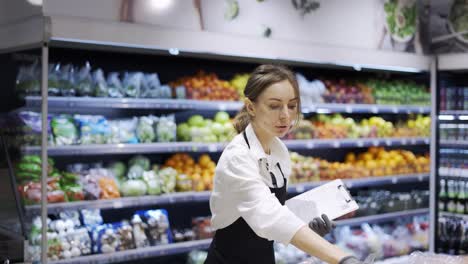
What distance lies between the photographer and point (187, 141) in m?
4.81

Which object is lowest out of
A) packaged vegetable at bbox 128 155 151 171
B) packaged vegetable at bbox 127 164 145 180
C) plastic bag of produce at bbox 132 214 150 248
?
plastic bag of produce at bbox 132 214 150 248

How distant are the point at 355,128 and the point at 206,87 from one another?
1.87 meters

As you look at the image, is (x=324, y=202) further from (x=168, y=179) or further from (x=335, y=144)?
(x=335, y=144)

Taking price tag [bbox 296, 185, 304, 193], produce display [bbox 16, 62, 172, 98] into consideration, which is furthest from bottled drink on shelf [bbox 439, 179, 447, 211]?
produce display [bbox 16, 62, 172, 98]

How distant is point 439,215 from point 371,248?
897 millimetres

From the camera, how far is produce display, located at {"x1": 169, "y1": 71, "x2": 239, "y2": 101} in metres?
4.79

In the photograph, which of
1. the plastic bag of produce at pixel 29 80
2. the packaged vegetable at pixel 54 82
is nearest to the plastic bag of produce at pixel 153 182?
the packaged vegetable at pixel 54 82

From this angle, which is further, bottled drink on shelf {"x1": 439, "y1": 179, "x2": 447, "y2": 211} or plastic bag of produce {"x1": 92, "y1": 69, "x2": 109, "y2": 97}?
bottled drink on shelf {"x1": 439, "y1": 179, "x2": 447, "y2": 211}

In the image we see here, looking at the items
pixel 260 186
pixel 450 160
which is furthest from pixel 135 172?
pixel 450 160

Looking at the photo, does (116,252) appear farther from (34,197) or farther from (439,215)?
(439,215)

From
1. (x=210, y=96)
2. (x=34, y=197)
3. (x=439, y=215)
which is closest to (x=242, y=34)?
(x=210, y=96)

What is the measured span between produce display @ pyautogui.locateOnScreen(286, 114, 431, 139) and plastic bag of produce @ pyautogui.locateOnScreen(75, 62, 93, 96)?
190 centimetres

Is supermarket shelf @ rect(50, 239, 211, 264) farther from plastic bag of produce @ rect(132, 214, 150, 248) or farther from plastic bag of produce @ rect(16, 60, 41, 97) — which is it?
plastic bag of produce @ rect(16, 60, 41, 97)

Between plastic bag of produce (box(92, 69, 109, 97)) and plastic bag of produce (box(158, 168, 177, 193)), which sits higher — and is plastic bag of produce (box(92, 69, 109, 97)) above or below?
above
